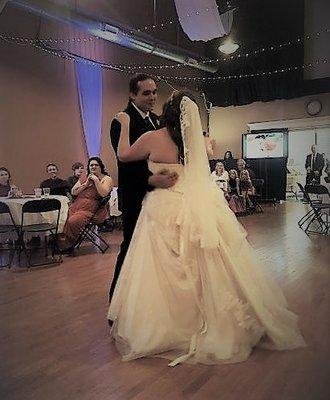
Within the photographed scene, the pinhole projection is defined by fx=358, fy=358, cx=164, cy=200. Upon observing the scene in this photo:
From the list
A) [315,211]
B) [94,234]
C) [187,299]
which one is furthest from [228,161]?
[94,234]

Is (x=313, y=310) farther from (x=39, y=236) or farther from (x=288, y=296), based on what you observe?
(x=39, y=236)

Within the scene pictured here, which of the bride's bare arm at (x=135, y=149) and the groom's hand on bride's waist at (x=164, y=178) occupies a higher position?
the bride's bare arm at (x=135, y=149)

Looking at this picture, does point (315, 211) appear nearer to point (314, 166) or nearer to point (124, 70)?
point (314, 166)

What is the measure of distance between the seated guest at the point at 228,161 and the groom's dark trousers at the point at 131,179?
115 centimetres

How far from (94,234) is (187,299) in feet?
9.28

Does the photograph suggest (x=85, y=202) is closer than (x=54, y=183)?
No

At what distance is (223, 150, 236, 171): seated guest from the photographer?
293 cm

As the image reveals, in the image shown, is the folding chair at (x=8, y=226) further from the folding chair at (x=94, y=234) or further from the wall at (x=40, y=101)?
the folding chair at (x=94, y=234)

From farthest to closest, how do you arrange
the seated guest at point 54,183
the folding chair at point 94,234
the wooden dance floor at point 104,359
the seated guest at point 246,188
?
1. the folding chair at point 94,234
2. the seated guest at point 246,188
3. the seated guest at point 54,183
4. the wooden dance floor at point 104,359

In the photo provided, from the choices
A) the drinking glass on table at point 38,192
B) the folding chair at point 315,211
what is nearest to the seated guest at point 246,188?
the folding chair at point 315,211

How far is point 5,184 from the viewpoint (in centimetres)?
255

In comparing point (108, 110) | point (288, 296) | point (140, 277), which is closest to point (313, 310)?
point (288, 296)

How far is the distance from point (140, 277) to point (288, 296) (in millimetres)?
1198

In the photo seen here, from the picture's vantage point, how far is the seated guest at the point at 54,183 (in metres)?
2.92
